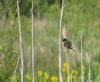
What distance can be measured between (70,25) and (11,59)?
4200 millimetres

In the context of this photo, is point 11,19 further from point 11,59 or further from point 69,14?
point 69,14

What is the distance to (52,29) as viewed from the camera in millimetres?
7102

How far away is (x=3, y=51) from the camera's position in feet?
8.63

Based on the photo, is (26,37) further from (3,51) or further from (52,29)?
(3,51)

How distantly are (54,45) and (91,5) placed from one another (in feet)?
3.45

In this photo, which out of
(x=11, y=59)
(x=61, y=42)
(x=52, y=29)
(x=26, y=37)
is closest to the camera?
(x=61, y=42)

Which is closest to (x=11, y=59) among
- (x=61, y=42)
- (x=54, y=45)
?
(x=61, y=42)

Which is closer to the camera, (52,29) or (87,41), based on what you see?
(87,41)

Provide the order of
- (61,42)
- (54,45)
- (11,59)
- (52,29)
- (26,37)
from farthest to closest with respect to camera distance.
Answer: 1. (52,29)
2. (54,45)
3. (26,37)
4. (11,59)
5. (61,42)

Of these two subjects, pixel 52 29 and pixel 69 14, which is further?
pixel 52 29

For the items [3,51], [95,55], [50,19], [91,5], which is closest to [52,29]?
[50,19]

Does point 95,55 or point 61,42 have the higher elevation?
point 61,42

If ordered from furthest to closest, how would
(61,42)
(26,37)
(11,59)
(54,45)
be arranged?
1. (54,45)
2. (26,37)
3. (11,59)
4. (61,42)

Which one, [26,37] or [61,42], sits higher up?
[61,42]
